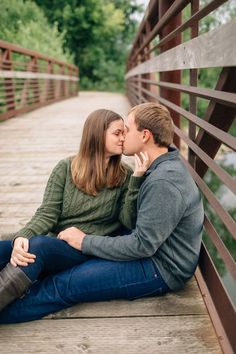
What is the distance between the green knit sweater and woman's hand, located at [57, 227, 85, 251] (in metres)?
0.15

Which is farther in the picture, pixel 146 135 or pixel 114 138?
pixel 114 138

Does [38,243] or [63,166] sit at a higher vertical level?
[63,166]

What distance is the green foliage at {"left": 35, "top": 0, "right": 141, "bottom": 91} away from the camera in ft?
82.5

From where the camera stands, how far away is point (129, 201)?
Answer: 227 cm

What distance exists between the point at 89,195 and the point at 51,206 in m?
0.20

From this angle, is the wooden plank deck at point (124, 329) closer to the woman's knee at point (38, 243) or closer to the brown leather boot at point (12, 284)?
the brown leather boot at point (12, 284)

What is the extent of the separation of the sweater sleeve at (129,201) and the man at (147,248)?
10 centimetres

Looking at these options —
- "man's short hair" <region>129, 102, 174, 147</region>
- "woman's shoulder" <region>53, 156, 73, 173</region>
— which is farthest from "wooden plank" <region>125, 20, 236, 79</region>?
"woman's shoulder" <region>53, 156, 73, 173</region>

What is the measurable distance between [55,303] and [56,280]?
0.36ft

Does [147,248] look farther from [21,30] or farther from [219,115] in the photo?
[21,30]

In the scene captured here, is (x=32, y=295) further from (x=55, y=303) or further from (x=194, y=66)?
(x=194, y=66)

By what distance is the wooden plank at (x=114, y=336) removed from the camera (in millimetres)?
1759

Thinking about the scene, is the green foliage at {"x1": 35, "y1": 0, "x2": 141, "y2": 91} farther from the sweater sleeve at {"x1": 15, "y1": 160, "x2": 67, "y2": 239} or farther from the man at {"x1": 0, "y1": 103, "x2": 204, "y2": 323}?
the man at {"x1": 0, "y1": 103, "x2": 204, "y2": 323}

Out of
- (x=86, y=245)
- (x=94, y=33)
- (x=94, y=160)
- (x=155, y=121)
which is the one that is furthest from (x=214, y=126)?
(x=94, y=33)
